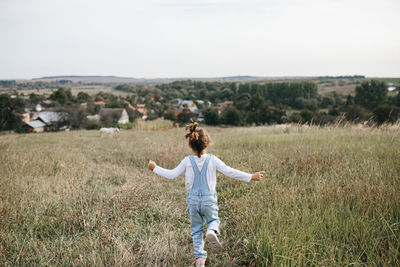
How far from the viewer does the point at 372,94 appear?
4562cm

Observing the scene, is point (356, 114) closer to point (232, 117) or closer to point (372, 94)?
point (372, 94)

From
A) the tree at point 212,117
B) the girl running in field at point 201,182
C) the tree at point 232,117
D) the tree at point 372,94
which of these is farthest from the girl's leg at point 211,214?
the tree at point 372,94

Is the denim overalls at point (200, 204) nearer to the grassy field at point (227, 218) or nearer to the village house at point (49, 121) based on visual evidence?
the grassy field at point (227, 218)

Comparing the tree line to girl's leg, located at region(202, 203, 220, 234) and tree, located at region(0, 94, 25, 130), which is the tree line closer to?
tree, located at region(0, 94, 25, 130)

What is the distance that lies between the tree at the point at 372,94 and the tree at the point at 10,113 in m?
64.6

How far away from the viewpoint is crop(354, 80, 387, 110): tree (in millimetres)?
45250

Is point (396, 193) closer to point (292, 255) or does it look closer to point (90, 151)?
point (292, 255)

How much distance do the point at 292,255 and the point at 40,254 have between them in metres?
2.71

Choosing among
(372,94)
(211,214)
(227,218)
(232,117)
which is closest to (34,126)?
(232,117)

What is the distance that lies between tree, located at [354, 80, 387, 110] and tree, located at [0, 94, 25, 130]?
212ft

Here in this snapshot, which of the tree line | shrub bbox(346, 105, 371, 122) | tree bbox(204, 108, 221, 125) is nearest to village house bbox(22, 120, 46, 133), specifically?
the tree line

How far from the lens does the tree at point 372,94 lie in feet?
148

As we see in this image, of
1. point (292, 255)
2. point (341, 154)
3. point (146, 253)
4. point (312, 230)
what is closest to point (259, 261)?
point (292, 255)

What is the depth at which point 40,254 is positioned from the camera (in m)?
2.52
